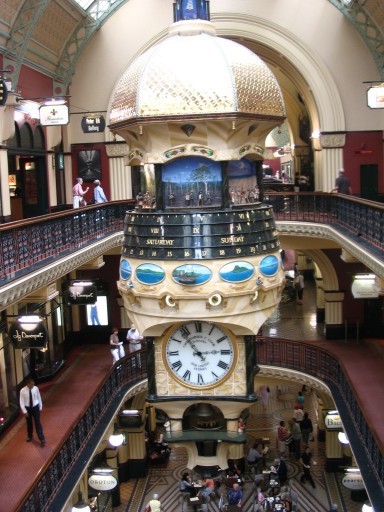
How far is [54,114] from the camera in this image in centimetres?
1517

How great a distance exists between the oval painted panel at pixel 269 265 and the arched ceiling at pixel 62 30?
827cm

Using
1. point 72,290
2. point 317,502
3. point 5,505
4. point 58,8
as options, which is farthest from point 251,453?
point 58,8

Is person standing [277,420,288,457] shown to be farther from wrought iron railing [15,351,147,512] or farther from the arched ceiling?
the arched ceiling

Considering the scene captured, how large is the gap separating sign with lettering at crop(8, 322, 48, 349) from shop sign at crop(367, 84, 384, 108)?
29.9 ft

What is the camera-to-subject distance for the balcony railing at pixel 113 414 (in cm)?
961

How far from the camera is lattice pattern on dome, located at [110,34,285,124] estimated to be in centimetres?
835

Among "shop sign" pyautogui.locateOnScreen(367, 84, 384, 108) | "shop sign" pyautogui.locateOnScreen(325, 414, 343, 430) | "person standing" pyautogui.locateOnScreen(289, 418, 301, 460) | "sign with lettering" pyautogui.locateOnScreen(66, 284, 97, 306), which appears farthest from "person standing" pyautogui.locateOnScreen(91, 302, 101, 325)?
"shop sign" pyautogui.locateOnScreen(367, 84, 384, 108)

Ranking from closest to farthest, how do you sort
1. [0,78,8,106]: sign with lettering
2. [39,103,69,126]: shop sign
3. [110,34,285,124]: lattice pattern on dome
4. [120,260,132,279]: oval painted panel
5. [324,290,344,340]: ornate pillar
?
[110,34,285,124]: lattice pattern on dome < [120,260,132,279]: oval painted panel < [0,78,8,106]: sign with lettering < [39,103,69,126]: shop sign < [324,290,344,340]: ornate pillar

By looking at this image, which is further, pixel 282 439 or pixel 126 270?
pixel 282 439

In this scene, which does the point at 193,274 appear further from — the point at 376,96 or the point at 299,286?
the point at 299,286

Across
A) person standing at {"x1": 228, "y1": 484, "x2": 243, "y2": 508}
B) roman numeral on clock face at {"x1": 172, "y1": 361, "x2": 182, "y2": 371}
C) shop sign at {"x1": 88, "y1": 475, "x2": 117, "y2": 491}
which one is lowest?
person standing at {"x1": 228, "y1": 484, "x2": 243, "y2": 508}

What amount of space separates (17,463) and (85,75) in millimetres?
11933

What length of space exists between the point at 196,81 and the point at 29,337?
5.38m

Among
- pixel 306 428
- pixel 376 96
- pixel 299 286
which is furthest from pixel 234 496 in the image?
pixel 299 286
